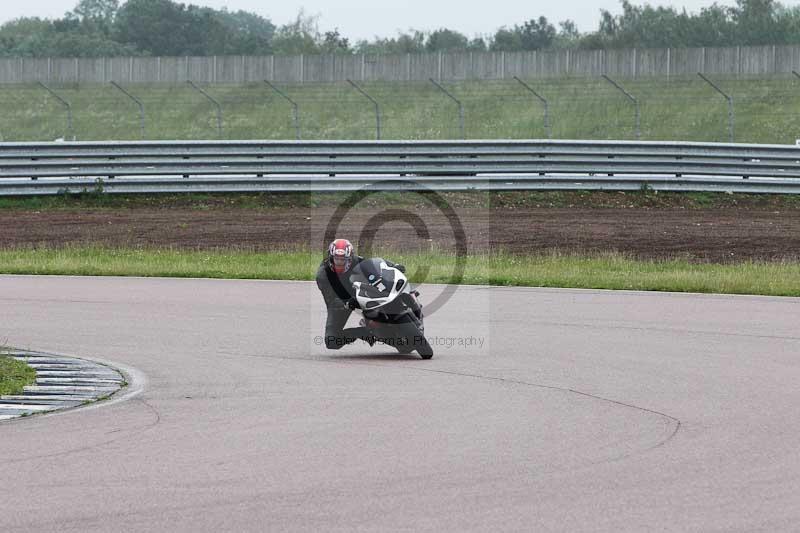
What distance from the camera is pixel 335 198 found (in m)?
29.3

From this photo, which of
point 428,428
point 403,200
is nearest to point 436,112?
point 403,200

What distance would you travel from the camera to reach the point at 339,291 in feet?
41.5

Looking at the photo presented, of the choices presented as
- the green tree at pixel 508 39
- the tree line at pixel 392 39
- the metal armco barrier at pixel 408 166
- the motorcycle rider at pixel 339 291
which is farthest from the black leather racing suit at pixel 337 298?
the green tree at pixel 508 39

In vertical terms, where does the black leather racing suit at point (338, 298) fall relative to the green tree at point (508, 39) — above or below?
below

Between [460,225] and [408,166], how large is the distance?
321cm

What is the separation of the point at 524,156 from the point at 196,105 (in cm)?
1957

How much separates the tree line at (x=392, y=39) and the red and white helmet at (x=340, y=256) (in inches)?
2460

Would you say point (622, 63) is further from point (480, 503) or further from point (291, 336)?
point (480, 503)

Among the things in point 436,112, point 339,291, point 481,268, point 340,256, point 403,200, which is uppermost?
point 436,112

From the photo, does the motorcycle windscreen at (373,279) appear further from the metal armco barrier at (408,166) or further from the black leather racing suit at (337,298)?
the metal armco barrier at (408,166)

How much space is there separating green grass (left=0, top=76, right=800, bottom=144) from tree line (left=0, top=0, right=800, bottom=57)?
103 ft

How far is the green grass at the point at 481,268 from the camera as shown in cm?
1867

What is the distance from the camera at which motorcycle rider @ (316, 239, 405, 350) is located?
40.6ft

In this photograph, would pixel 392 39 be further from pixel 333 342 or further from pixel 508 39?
pixel 333 342
